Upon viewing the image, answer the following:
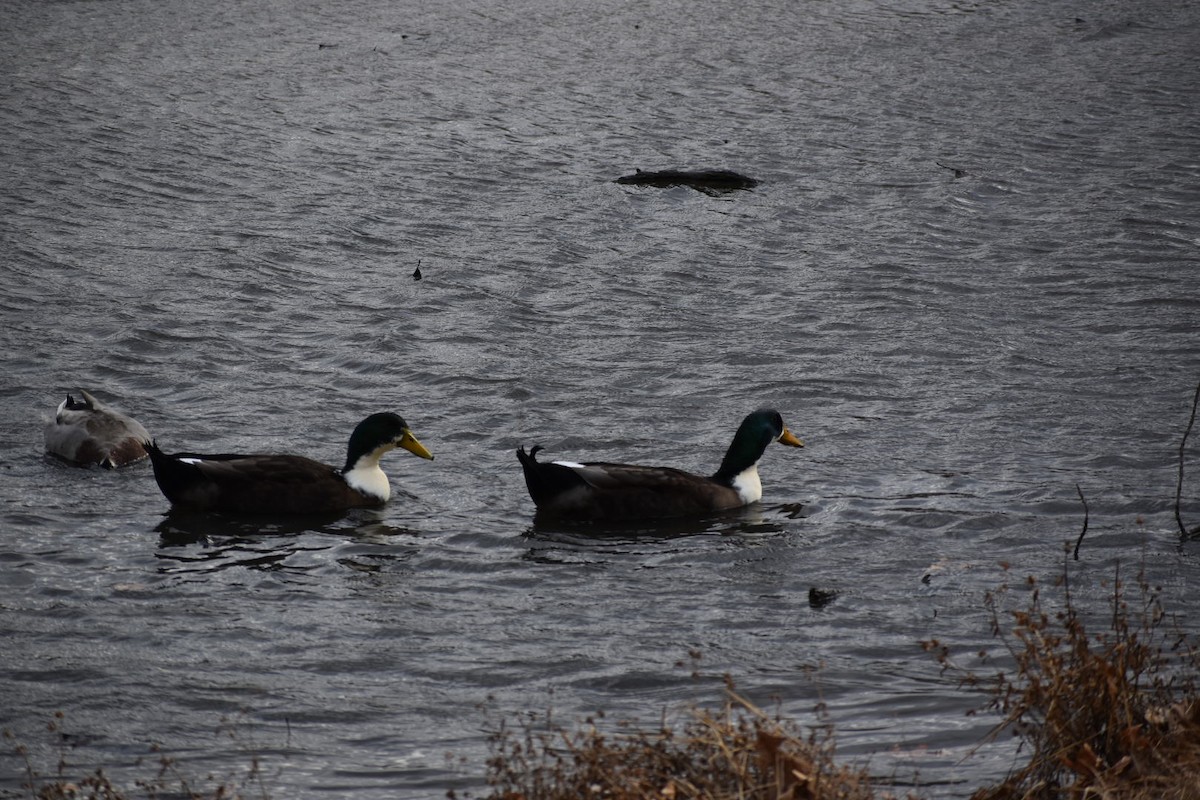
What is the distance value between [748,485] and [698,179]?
8546mm

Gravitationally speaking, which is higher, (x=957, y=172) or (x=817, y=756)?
(x=957, y=172)

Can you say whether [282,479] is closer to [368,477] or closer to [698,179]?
[368,477]

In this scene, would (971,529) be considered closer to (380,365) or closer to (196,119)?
(380,365)

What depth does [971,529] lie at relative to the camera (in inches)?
379

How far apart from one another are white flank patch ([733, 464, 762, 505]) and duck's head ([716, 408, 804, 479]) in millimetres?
32

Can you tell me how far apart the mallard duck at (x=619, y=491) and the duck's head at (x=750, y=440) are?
62 millimetres

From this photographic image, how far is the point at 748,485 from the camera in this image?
1057cm

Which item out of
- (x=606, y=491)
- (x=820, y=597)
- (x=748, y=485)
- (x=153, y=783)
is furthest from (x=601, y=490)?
(x=153, y=783)

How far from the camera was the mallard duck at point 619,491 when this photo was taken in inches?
394

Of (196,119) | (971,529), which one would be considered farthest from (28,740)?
(196,119)

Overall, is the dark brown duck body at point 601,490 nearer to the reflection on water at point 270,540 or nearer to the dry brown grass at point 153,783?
the reflection on water at point 270,540

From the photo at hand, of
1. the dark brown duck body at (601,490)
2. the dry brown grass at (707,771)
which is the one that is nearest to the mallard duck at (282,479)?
the dark brown duck body at (601,490)

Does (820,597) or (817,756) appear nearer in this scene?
(817,756)

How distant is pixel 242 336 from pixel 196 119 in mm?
8070
